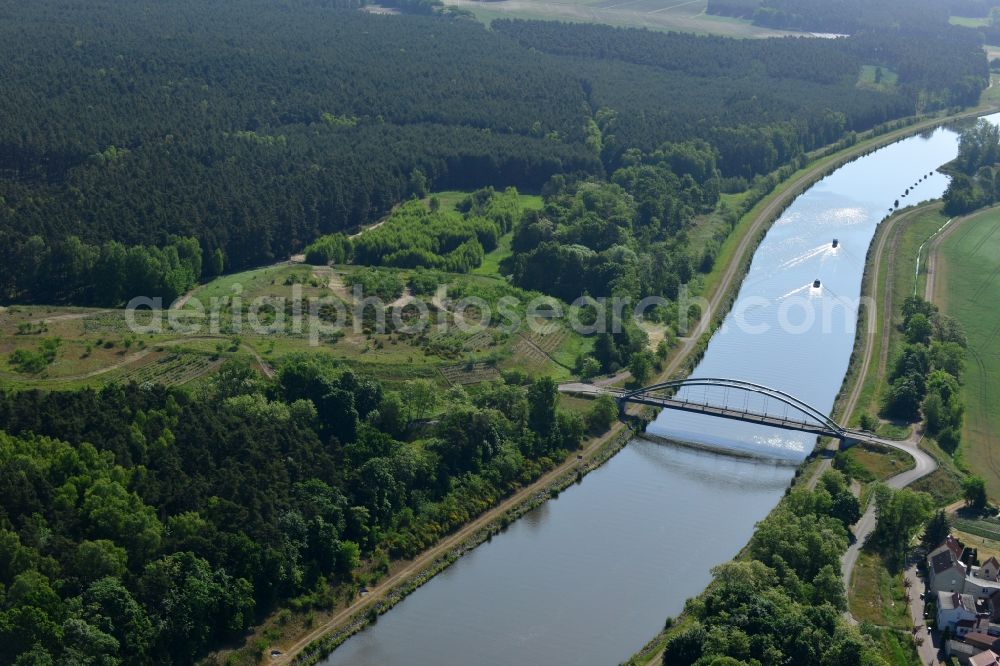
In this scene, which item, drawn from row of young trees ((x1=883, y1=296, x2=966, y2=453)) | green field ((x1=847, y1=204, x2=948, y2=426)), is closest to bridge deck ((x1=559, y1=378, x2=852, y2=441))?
green field ((x1=847, y1=204, x2=948, y2=426))

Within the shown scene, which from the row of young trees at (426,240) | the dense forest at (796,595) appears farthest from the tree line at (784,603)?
the row of young trees at (426,240)

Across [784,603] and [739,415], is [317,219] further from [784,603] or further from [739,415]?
→ [784,603]

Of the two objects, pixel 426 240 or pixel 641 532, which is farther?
pixel 426 240

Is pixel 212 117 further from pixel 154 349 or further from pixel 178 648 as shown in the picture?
pixel 178 648

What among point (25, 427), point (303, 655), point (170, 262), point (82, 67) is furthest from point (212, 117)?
point (303, 655)

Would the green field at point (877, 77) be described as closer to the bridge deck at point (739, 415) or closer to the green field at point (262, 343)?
the green field at point (262, 343)

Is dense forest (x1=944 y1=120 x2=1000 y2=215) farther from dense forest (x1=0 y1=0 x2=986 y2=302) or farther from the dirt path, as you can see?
dense forest (x1=0 y1=0 x2=986 y2=302)

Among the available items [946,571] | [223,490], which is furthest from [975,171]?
[223,490]

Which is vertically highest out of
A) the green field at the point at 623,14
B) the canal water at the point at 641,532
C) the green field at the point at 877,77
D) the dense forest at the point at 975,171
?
the green field at the point at 623,14
